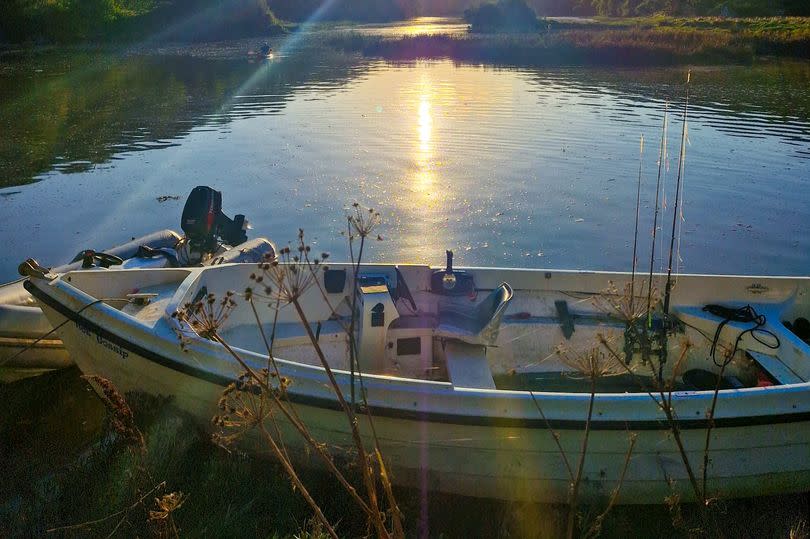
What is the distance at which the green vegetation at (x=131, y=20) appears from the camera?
165ft

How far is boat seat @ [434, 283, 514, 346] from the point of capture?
591 cm

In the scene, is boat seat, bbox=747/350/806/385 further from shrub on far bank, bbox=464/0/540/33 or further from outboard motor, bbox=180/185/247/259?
shrub on far bank, bbox=464/0/540/33

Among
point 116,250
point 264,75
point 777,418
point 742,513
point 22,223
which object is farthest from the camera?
point 264,75

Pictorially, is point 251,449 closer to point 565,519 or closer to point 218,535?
point 218,535

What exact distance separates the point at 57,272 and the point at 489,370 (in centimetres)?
492

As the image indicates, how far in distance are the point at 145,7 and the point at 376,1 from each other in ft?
142

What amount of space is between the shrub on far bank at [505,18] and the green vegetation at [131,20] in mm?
19108

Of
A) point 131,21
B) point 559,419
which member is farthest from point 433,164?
point 131,21

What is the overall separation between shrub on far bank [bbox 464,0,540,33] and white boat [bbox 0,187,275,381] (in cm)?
5201

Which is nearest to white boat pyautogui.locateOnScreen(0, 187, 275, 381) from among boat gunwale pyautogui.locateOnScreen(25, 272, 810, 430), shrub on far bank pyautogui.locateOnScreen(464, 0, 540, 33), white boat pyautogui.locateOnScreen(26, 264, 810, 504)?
white boat pyautogui.locateOnScreen(26, 264, 810, 504)

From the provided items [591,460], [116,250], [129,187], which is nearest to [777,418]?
[591,460]

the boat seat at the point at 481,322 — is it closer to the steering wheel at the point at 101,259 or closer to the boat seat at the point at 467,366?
the boat seat at the point at 467,366

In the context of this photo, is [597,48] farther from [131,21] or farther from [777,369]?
[131,21]

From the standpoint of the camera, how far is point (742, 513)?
524 centimetres
